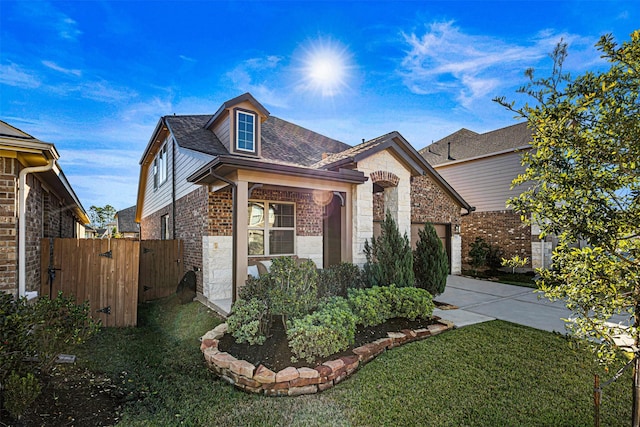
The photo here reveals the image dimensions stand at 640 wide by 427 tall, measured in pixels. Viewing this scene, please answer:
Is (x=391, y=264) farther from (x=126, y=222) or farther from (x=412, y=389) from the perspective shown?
(x=126, y=222)

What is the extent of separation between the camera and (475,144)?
1519cm

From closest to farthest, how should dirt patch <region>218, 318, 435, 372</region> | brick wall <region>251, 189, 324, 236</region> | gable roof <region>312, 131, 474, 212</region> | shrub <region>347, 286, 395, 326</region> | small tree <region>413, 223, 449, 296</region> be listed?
dirt patch <region>218, 318, 435, 372</region>, shrub <region>347, 286, 395, 326</region>, small tree <region>413, 223, 449, 296</region>, gable roof <region>312, 131, 474, 212</region>, brick wall <region>251, 189, 324, 236</region>

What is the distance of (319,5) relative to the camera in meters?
6.26

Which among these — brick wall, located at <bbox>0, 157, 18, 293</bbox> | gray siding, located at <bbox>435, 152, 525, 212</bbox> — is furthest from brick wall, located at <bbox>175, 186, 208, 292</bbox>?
gray siding, located at <bbox>435, 152, 525, 212</bbox>

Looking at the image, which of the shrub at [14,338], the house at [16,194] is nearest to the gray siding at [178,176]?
the house at [16,194]

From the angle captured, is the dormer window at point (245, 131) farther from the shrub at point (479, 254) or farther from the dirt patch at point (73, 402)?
the shrub at point (479, 254)

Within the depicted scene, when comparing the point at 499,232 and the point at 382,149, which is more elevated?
the point at 382,149

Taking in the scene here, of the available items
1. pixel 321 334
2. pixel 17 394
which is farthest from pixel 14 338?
pixel 321 334

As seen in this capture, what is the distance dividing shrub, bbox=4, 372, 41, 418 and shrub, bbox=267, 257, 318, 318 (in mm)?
2653

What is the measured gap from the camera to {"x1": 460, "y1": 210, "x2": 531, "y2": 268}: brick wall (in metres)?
12.5

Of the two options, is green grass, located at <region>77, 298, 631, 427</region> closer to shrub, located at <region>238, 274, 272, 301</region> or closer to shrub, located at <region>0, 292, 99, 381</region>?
shrub, located at <region>0, 292, 99, 381</region>

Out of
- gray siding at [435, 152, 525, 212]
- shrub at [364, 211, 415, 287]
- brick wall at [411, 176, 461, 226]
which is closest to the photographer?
shrub at [364, 211, 415, 287]

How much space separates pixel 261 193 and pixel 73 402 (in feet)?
19.4

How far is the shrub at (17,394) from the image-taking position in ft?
8.79
